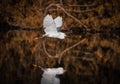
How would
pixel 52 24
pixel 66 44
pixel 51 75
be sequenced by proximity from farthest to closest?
pixel 52 24
pixel 66 44
pixel 51 75

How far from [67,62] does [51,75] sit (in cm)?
23

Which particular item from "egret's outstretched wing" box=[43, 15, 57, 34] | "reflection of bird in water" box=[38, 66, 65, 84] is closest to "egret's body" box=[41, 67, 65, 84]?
"reflection of bird in water" box=[38, 66, 65, 84]

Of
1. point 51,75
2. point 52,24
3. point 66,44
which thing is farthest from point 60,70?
point 52,24

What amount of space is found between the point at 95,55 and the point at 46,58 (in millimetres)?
216

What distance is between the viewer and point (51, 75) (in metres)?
0.91

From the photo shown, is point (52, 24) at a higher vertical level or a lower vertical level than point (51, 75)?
higher

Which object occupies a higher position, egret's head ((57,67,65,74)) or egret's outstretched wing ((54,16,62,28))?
egret's outstretched wing ((54,16,62,28))

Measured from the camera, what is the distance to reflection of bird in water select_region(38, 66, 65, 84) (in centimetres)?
82

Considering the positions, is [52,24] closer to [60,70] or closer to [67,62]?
[67,62]

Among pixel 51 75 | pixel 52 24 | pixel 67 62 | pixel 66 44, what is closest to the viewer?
pixel 51 75

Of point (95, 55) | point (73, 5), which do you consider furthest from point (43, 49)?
point (73, 5)

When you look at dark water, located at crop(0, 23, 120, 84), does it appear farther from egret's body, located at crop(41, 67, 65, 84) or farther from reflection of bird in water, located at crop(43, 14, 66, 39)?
reflection of bird in water, located at crop(43, 14, 66, 39)

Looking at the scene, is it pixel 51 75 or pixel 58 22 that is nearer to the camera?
pixel 51 75

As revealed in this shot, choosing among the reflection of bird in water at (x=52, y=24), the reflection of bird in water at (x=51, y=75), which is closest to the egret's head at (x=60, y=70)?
the reflection of bird in water at (x=51, y=75)
